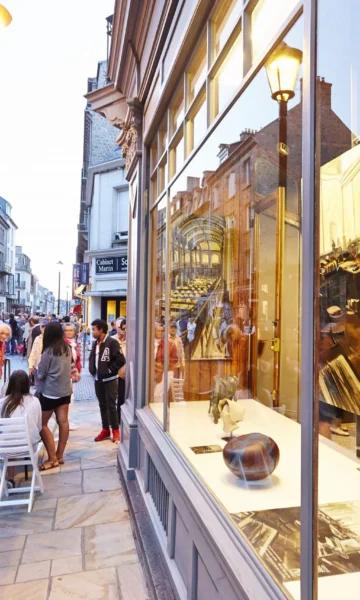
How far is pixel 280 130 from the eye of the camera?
11.0 ft

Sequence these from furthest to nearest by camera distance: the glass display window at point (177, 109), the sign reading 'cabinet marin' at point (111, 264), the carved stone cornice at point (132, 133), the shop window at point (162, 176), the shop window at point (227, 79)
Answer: the sign reading 'cabinet marin' at point (111, 264) < the carved stone cornice at point (132, 133) < the shop window at point (162, 176) < the glass display window at point (177, 109) < the shop window at point (227, 79)

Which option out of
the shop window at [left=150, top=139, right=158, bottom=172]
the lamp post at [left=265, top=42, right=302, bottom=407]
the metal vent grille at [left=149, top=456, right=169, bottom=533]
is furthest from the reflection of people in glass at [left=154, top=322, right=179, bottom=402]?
the shop window at [left=150, top=139, right=158, bottom=172]

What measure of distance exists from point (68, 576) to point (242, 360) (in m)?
2.42

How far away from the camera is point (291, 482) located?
6.78 ft

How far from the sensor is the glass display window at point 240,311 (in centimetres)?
222

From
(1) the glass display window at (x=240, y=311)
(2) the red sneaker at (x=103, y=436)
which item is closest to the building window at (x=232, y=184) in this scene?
(1) the glass display window at (x=240, y=311)

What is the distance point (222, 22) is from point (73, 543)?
3.65 metres

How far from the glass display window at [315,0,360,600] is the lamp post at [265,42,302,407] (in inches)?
8.7

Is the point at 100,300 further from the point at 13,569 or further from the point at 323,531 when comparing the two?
the point at 323,531

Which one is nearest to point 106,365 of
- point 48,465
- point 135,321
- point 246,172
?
point 48,465

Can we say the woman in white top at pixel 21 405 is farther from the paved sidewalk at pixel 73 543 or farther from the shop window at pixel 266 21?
the shop window at pixel 266 21

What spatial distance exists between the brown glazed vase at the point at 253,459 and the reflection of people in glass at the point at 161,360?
1294 millimetres

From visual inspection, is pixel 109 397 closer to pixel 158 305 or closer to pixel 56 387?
pixel 56 387

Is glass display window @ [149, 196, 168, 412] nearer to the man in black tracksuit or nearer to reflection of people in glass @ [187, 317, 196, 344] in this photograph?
reflection of people in glass @ [187, 317, 196, 344]
